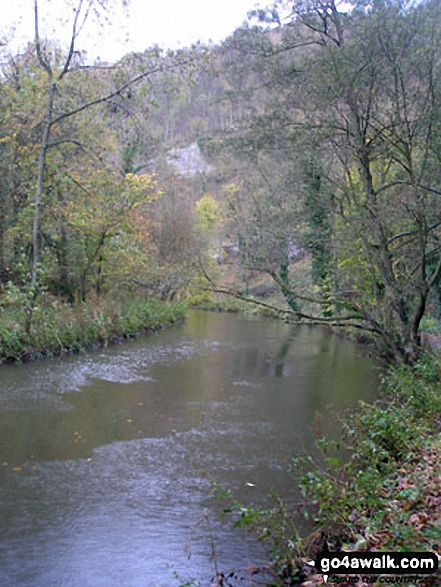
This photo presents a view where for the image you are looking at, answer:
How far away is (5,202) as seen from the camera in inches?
713

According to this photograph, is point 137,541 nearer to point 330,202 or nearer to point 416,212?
point 416,212

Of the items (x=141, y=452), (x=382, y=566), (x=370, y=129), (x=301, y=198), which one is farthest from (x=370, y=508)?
(x=301, y=198)

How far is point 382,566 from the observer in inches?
124

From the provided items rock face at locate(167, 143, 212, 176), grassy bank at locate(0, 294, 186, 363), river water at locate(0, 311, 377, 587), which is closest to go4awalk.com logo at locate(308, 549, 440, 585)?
river water at locate(0, 311, 377, 587)

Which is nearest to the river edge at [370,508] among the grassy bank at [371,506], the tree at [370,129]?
the grassy bank at [371,506]

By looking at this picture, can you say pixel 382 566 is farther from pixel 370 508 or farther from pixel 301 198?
pixel 301 198

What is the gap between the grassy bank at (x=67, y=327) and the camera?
13539 mm

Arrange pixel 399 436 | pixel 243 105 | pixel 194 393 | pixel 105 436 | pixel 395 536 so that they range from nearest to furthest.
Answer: pixel 395 536 < pixel 399 436 < pixel 105 436 < pixel 194 393 < pixel 243 105

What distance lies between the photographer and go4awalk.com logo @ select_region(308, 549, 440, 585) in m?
3.02

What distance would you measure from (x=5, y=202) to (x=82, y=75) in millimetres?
6529

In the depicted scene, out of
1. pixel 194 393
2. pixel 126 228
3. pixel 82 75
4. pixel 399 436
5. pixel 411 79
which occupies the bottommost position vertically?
pixel 194 393

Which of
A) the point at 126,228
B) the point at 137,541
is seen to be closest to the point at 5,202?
the point at 126,228

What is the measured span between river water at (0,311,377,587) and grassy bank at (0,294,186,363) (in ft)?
1.83

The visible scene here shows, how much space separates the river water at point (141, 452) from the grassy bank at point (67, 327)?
1.83 feet
